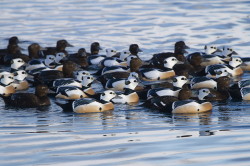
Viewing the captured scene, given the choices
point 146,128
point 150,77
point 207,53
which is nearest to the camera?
point 146,128

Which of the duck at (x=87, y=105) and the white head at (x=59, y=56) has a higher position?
the white head at (x=59, y=56)

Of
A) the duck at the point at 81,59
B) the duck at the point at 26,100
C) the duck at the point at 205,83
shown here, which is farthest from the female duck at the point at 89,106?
the duck at the point at 81,59

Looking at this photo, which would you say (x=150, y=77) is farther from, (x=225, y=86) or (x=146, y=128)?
(x=146, y=128)

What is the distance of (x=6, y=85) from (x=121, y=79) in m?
3.27

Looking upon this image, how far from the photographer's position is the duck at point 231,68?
24812mm

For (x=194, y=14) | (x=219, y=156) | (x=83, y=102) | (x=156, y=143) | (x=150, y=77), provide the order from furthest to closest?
(x=194, y=14)
(x=150, y=77)
(x=83, y=102)
(x=156, y=143)
(x=219, y=156)

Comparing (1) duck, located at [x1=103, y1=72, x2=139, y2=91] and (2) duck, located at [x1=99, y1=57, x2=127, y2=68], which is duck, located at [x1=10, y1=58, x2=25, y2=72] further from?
(1) duck, located at [x1=103, y1=72, x2=139, y2=91]

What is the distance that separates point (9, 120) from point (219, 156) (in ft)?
20.1

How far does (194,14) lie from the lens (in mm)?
38875

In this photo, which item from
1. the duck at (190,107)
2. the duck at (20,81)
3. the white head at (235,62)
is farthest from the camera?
the white head at (235,62)

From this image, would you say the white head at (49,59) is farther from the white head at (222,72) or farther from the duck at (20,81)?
the white head at (222,72)

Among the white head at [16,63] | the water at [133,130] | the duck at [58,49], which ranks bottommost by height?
the water at [133,130]

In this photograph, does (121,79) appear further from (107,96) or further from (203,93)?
(203,93)

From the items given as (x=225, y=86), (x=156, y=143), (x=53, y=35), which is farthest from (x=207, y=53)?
(x=156, y=143)
